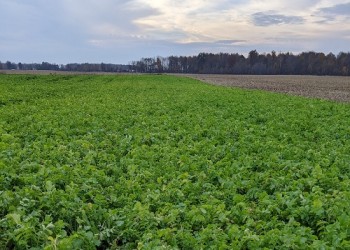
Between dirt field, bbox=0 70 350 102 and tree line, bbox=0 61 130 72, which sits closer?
dirt field, bbox=0 70 350 102

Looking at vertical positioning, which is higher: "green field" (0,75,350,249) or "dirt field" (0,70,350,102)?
"green field" (0,75,350,249)

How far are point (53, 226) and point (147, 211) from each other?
134 cm

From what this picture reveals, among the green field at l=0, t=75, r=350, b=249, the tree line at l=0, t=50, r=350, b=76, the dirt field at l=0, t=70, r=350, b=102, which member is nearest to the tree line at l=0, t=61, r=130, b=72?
the tree line at l=0, t=50, r=350, b=76

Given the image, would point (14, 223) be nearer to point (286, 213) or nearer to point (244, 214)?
point (244, 214)

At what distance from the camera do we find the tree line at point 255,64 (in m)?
153

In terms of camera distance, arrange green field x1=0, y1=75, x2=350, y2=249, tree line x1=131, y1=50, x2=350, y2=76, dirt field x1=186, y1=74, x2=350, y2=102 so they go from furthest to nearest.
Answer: tree line x1=131, y1=50, x2=350, y2=76
dirt field x1=186, y1=74, x2=350, y2=102
green field x1=0, y1=75, x2=350, y2=249

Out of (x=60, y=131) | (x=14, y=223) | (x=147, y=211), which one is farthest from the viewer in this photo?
(x=60, y=131)

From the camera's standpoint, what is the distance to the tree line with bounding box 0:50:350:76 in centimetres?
15388

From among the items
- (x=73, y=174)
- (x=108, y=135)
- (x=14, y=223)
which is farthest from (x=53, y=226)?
(x=108, y=135)

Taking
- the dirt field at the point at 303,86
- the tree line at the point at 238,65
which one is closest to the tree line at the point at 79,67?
the tree line at the point at 238,65

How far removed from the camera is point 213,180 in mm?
7941

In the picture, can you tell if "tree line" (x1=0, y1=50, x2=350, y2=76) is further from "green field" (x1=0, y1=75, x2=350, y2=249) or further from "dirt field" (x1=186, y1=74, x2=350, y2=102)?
"green field" (x1=0, y1=75, x2=350, y2=249)

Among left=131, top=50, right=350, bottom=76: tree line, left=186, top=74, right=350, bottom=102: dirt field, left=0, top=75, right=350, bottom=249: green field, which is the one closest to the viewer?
left=0, top=75, right=350, bottom=249: green field

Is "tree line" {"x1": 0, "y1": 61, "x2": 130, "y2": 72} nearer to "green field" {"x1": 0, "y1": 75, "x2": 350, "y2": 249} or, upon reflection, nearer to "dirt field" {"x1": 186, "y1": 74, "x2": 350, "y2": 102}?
"dirt field" {"x1": 186, "y1": 74, "x2": 350, "y2": 102}
